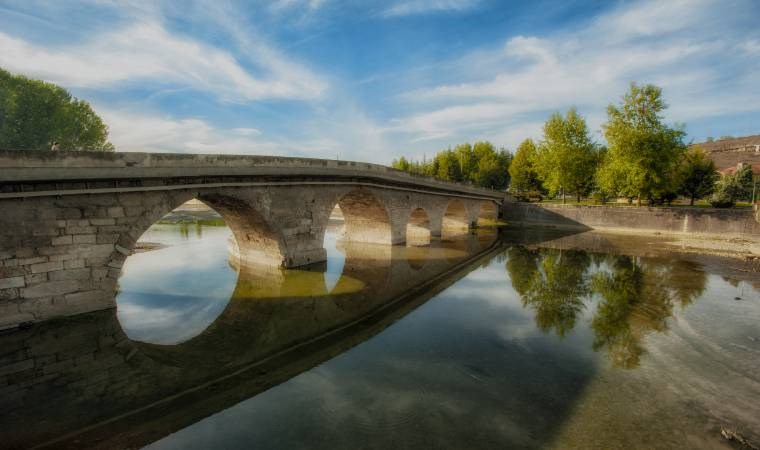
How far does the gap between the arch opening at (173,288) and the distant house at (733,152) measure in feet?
247

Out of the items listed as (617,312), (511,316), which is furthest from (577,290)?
(511,316)

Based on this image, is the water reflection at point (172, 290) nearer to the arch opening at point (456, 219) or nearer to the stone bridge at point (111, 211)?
the stone bridge at point (111, 211)

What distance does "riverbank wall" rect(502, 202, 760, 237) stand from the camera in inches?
1273

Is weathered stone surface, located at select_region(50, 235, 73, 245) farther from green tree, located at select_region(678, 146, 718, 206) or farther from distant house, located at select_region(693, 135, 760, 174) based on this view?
distant house, located at select_region(693, 135, 760, 174)

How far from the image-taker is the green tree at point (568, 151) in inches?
1720

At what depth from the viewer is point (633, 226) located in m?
37.9

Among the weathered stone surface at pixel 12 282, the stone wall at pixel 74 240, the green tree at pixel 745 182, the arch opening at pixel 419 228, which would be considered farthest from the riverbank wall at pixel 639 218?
the weathered stone surface at pixel 12 282

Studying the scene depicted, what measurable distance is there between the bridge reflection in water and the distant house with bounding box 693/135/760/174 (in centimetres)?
7317

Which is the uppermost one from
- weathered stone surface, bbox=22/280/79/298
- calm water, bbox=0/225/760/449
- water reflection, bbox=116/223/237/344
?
weathered stone surface, bbox=22/280/79/298

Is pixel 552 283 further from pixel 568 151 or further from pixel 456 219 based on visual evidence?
pixel 568 151

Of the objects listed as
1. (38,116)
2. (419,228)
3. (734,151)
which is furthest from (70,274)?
(734,151)

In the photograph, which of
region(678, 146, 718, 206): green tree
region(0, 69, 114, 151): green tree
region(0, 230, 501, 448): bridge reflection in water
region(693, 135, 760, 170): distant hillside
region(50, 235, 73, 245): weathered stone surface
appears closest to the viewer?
region(0, 230, 501, 448): bridge reflection in water

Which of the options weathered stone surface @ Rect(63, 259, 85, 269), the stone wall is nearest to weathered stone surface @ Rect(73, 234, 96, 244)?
the stone wall

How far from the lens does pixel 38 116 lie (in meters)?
36.6
